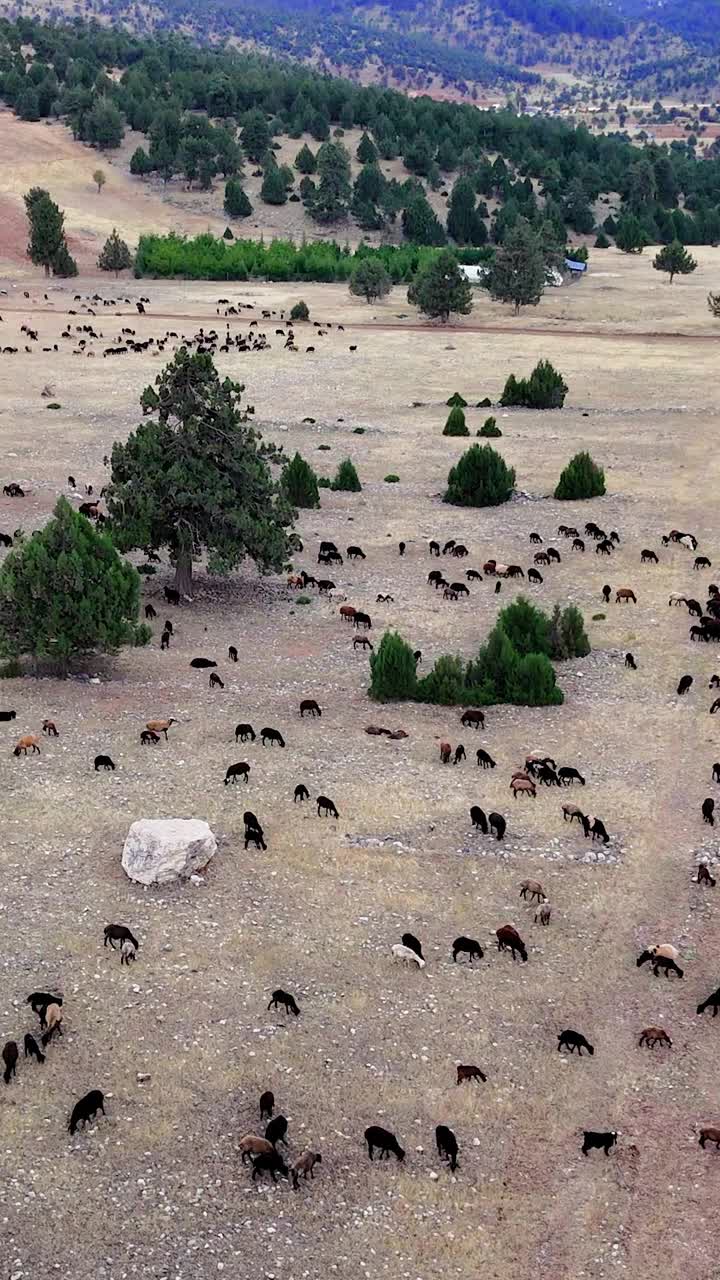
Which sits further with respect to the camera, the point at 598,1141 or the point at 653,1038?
the point at 653,1038

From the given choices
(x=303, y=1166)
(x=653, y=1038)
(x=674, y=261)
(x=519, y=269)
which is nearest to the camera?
(x=303, y=1166)

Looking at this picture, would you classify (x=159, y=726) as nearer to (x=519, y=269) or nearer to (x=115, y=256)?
(x=519, y=269)

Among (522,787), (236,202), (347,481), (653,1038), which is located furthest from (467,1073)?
(236,202)

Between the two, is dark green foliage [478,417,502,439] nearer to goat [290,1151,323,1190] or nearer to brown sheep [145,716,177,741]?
brown sheep [145,716,177,741]

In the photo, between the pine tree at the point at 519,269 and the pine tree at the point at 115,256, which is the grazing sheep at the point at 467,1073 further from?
the pine tree at the point at 115,256

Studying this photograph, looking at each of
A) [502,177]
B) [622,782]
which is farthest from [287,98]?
[622,782]

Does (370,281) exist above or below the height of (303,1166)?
above

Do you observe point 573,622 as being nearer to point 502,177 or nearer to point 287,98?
point 502,177

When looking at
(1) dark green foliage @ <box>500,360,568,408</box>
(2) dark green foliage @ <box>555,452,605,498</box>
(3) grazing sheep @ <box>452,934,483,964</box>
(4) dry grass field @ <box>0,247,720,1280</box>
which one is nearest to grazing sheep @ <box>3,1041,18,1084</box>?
(4) dry grass field @ <box>0,247,720,1280</box>
